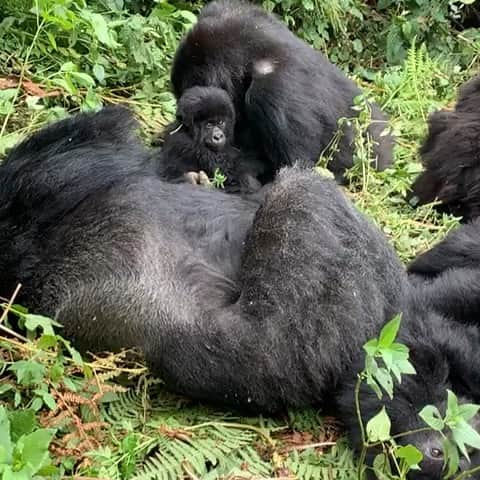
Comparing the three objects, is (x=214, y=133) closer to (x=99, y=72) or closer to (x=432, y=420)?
(x=99, y=72)

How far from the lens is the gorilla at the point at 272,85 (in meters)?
4.25

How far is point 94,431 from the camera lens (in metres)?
2.49

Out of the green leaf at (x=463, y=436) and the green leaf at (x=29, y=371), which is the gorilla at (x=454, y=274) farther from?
the green leaf at (x=29, y=371)

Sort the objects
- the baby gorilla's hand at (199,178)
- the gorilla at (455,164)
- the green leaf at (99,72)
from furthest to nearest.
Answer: the green leaf at (99,72), the gorilla at (455,164), the baby gorilla's hand at (199,178)

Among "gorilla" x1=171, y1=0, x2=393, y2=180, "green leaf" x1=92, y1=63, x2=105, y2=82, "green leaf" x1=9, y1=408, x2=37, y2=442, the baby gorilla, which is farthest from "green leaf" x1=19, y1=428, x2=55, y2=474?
"green leaf" x1=92, y1=63, x2=105, y2=82

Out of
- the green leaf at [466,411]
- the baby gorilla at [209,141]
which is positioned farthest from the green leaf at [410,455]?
the baby gorilla at [209,141]

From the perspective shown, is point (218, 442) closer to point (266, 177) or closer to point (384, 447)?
point (384, 447)

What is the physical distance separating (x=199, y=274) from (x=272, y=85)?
172 cm

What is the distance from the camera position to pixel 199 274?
9.34 ft

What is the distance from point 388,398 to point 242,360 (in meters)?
0.42

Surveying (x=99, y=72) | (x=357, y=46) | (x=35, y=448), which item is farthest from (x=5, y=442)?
(x=357, y=46)

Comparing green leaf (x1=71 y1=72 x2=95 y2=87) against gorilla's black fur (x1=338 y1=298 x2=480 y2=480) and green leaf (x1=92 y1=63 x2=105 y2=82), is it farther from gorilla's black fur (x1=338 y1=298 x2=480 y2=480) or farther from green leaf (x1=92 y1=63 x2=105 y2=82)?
gorilla's black fur (x1=338 y1=298 x2=480 y2=480)

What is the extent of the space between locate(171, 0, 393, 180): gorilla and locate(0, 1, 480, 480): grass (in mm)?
224

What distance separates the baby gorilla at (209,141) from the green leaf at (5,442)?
2226 millimetres
